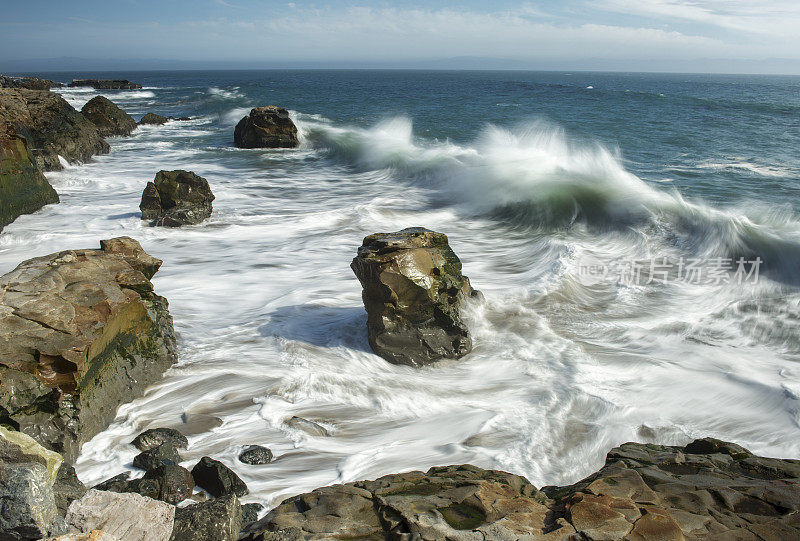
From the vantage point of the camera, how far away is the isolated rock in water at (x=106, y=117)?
18.9 meters

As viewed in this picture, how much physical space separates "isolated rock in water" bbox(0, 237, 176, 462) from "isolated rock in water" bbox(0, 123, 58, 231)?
5006mm

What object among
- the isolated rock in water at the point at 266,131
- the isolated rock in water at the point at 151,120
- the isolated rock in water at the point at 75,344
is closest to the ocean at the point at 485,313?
the isolated rock in water at the point at 75,344

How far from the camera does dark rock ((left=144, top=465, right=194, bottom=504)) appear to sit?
2.77 m

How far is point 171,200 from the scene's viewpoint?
28.3 feet

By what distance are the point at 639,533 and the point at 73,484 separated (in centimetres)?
247

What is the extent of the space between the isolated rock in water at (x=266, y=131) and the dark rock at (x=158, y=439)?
15565 mm

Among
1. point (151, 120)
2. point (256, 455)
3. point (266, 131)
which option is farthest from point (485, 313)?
point (151, 120)

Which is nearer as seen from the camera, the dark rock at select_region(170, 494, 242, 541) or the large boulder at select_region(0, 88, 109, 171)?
the dark rock at select_region(170, 494, 242, 541)

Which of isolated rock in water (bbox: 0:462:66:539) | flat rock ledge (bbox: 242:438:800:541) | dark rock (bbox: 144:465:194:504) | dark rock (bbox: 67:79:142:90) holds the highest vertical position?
dark rock (bbox: 67:79:142:90)

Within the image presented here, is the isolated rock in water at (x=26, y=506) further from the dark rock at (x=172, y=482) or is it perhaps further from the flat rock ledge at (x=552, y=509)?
the dark rock at (x=172, y=482)

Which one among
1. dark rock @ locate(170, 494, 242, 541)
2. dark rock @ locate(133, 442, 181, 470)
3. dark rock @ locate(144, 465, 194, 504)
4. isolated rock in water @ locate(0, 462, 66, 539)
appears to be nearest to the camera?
isolated rock in water @ locate(0, 462, 66, 539)

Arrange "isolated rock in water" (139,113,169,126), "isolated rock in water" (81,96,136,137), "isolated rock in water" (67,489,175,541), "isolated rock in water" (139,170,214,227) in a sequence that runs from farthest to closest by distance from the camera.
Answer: "isolated rock in water" (139,113,169,126) < "isolated rock in water" (81,96,136,137) < "isolated rock in water" (139,170,214,227) < "isolated rock in water" (67,489,175,541)

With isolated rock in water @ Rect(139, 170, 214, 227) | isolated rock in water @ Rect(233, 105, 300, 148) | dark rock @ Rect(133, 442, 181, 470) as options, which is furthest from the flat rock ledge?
isolated rock in water @ Rect(233, 105, 300, 148)

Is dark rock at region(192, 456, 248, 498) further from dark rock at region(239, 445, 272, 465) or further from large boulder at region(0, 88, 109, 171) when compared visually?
large boulder at region(0, 88, 109, 171)
